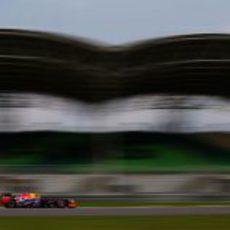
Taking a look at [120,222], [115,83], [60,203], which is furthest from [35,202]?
[115,83]

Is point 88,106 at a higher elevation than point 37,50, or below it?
below

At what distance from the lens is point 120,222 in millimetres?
25656

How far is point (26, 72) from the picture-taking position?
64.3 m

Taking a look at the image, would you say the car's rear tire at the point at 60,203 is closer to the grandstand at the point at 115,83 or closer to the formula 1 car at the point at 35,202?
the formula 1 car at the point at 35,202

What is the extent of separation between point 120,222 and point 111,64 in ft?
121

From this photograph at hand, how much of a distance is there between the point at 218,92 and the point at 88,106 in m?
11.6

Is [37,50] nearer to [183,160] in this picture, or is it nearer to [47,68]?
[47,68]

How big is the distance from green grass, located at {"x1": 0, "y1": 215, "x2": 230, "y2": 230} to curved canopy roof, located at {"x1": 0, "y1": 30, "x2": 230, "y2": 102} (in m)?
31.4

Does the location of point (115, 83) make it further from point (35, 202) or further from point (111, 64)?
point (35, 202)

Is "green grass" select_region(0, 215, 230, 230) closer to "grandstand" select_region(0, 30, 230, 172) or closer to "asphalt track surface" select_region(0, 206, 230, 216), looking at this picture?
"asphalt track surface" select_region(0, 206, 230, 216)

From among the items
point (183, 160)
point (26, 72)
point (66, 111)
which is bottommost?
point (183, 160)

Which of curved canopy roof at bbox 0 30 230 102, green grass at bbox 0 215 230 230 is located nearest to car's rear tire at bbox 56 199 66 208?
green grass at bbox 0 215 230 230

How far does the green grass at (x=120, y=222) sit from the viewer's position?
23625 millimetres

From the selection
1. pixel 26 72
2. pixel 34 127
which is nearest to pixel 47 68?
pixel 26 72
